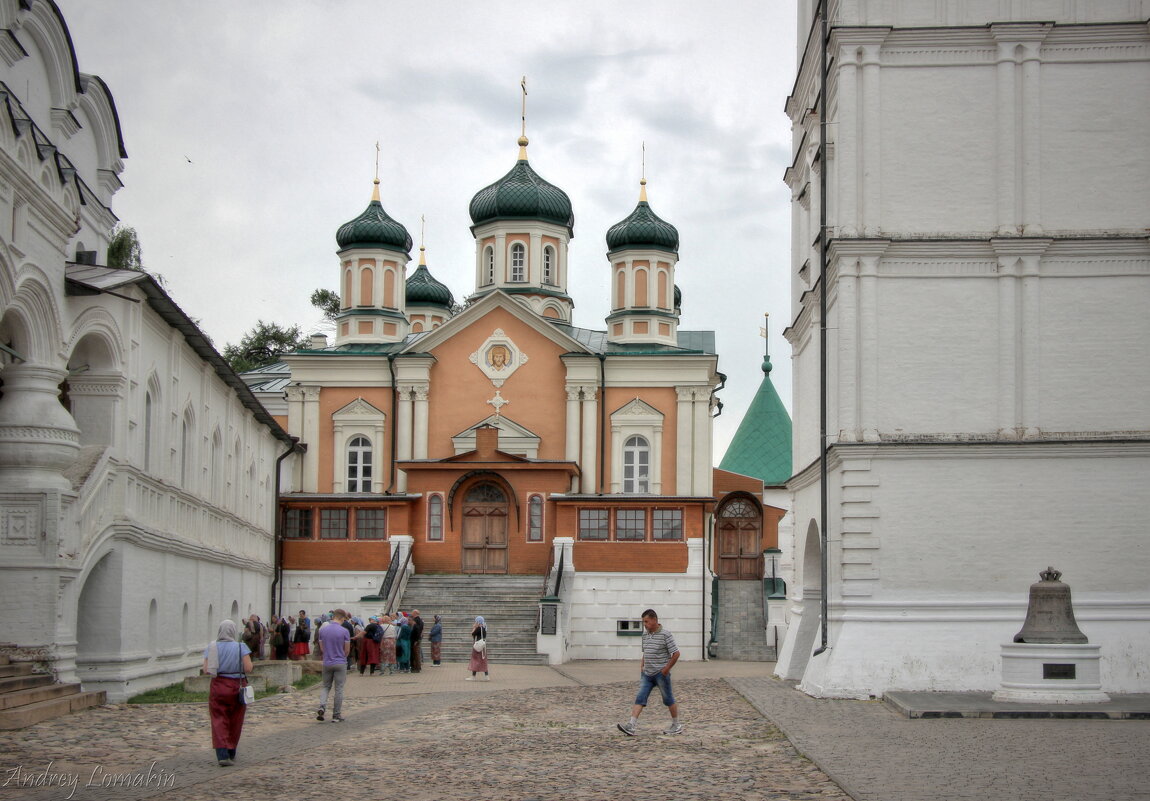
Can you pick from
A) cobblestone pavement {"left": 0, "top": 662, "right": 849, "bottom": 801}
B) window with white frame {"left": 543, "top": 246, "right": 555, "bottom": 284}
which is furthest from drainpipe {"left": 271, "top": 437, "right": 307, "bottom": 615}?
cobblestone pavement {"left": 0, "top": 662, "right": 849, "bottom": 801}

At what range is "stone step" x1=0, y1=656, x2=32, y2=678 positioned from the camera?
687 inches

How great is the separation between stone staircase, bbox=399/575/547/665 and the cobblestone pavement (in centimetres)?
1145

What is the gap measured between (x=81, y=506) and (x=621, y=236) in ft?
84.6

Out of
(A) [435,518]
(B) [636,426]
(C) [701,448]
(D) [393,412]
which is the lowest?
(A) [435,518]

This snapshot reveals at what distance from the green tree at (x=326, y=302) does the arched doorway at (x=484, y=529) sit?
88.8 feet

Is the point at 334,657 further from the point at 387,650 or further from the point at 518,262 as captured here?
the point at 518,262

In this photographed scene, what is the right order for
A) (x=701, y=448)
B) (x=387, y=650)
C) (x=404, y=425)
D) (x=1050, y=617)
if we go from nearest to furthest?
(x=1050, y=617) < (x=387, y=650) < (x=701, y=448) < (x=404, y=425)

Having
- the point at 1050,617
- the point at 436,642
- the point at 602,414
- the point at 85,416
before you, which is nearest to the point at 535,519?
the point at 602,414

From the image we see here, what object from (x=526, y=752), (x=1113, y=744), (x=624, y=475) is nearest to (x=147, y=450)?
(x=526, y=752)

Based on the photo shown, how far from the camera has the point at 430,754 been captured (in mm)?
14391

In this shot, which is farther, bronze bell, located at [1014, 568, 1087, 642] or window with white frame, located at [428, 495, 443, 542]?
window with white frame, located at [428, 495, 443, 542]

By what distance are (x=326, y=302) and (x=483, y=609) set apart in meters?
31.4

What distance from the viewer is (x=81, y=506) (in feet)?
63.8

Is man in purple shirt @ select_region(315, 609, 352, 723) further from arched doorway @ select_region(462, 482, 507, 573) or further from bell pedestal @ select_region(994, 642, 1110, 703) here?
arched doorway @ select_region(462, 482, 507, 573)
